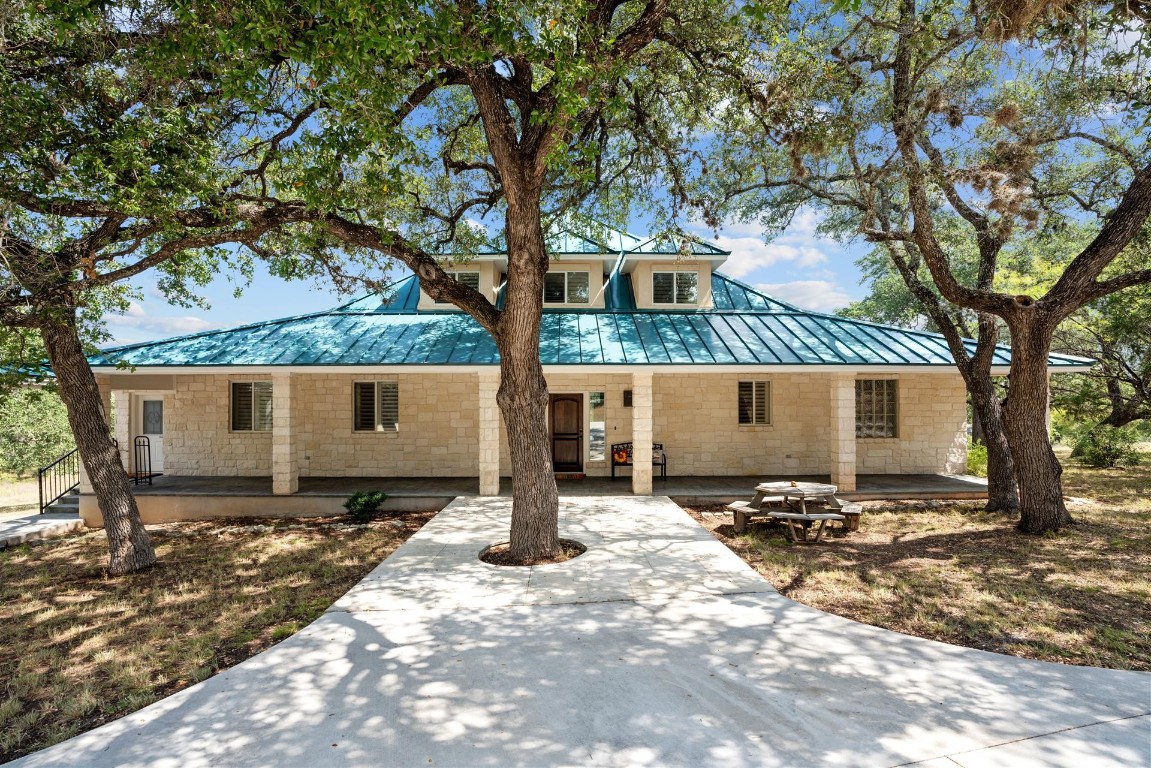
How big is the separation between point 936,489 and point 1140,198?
20.1ft

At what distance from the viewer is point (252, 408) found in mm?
13555

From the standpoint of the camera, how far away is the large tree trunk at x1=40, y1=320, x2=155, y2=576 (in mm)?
7730

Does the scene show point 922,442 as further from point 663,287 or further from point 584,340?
point 584,340

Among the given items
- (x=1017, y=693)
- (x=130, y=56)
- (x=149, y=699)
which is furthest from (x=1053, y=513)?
(x=130, y=56)

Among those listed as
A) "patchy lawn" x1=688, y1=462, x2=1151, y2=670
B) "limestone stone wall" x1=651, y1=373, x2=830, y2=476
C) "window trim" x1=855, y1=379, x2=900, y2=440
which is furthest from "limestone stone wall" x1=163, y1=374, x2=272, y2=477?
"window trim" x1=855, y1=379, x2=900, y2=440

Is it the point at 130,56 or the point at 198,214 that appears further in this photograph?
the point at 198,214

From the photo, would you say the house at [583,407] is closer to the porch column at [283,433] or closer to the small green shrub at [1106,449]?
the porch column at [283,433]

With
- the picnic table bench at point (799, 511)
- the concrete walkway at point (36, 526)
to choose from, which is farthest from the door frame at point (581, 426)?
the concrete walkway at point (36, 526)

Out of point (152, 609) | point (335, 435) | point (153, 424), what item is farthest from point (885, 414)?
point (153, 424)

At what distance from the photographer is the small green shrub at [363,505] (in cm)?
1047

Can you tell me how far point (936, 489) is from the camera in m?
11.7

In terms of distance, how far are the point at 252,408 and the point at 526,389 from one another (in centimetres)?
946

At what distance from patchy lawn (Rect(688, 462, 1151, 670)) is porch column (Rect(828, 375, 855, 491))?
81 cm

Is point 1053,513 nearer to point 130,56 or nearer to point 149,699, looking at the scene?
point 149,699
